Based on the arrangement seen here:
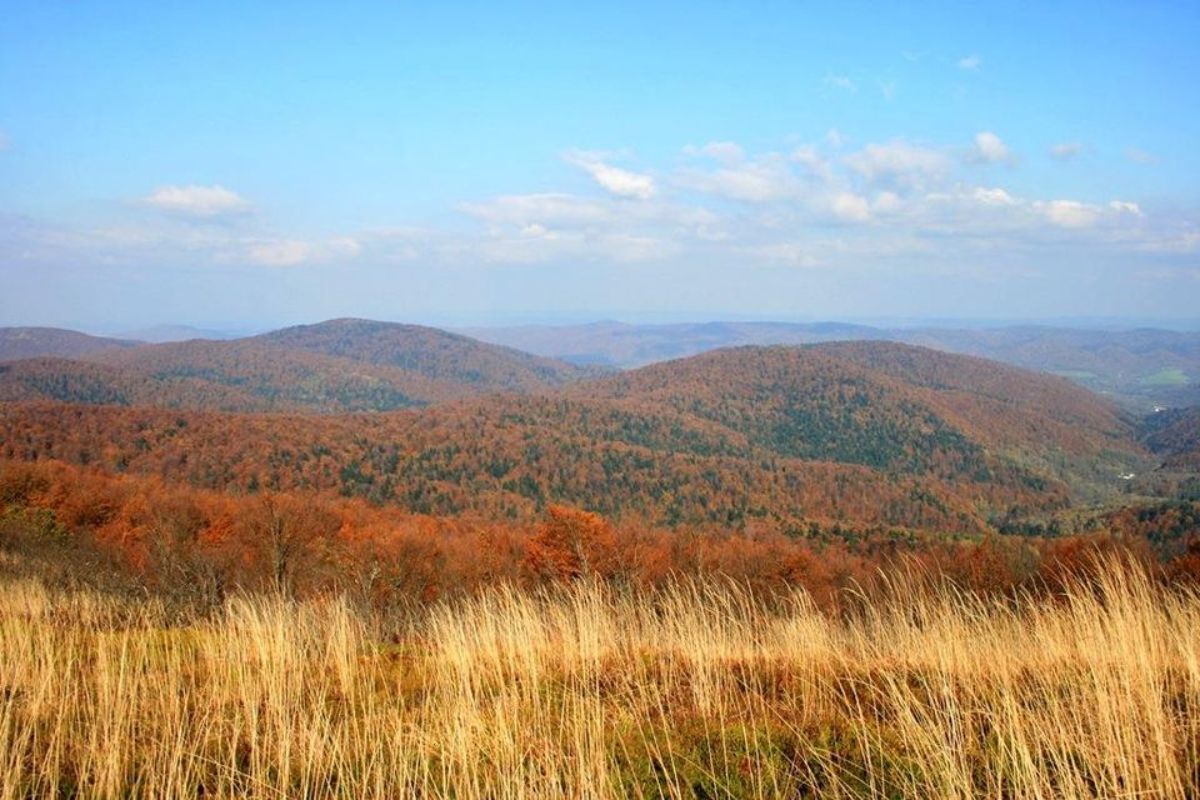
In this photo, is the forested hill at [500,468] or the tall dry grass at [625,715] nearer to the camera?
the tall dry grass at [625,715]

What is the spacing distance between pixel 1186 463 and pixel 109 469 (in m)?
242

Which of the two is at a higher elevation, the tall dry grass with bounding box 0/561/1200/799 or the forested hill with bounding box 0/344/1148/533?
the tall dry grass with bounding box 0/561/1200/799

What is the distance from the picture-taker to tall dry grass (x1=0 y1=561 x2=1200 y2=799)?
367cm

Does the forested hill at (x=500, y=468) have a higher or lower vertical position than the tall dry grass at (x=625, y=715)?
lower

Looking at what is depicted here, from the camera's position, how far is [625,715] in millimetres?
4738

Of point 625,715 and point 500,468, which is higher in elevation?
point 625,715

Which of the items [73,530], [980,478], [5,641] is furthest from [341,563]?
[980,478]

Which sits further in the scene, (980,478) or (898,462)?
(898,462)

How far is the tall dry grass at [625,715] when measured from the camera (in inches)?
145

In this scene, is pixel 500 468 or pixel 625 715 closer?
pixel 625 715

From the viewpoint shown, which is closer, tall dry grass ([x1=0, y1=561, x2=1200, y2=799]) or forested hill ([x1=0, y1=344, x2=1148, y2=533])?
tall dry grass ([x1=0, y1=561, x2=1200, y2=799])

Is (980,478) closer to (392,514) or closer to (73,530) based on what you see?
(392,514)

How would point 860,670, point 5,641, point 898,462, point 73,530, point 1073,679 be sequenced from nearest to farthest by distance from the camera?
point 1073,679 → point 860,670 → point 5,641 → point 73,530 → point 898,462

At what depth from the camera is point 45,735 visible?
172 inches
